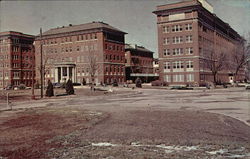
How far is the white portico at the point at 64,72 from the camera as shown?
79750 mm

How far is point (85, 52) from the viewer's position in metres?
80.6

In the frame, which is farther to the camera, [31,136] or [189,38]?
[189,38]

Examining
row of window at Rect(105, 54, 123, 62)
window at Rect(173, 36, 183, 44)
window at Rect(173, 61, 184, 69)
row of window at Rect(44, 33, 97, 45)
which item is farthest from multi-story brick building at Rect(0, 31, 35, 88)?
window at Rect(173, 36, 183, 44)

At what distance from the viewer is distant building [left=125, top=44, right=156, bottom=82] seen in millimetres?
97812

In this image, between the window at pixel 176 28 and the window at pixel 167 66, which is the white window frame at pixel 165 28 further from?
the window at pixel 167 66

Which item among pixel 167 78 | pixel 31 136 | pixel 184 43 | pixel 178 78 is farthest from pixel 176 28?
pixel 31 136

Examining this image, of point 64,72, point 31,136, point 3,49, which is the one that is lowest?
point 31,136

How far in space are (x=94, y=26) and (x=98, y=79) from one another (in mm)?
15172

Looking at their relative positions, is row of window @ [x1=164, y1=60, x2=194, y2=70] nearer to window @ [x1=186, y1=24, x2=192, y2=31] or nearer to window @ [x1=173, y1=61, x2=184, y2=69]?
window @ [x1=173, y1=61, x2=184, y2=69]

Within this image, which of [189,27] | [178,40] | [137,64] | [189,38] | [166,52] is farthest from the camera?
[137,64]

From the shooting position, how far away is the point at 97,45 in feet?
258

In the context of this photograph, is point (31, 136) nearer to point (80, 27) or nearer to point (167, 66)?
point (167, 66)

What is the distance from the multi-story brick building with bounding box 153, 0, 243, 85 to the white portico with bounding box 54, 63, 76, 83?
1050 inches

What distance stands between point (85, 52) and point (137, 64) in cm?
2722
